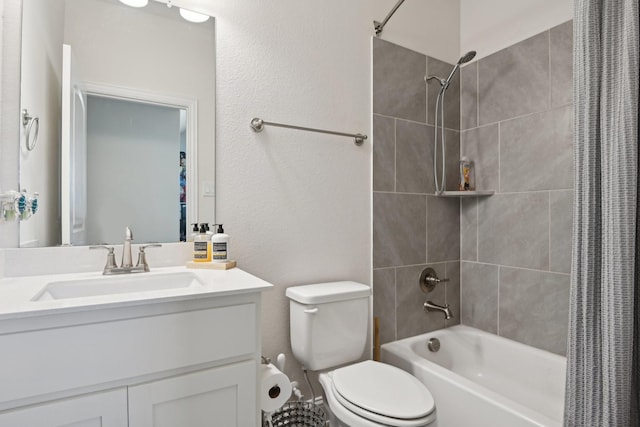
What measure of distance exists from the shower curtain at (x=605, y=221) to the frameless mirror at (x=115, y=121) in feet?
4.34

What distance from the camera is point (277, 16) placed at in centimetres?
158

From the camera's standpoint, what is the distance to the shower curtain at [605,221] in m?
0.94

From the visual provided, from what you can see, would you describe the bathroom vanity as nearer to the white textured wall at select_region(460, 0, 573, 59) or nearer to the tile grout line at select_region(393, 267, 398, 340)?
the tile grout line at select_region(393, 267, 398, 340)

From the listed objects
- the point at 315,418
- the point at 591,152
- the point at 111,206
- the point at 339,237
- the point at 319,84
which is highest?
the point at 319,84

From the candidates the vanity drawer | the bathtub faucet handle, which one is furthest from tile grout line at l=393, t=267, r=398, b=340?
the vanity drawer

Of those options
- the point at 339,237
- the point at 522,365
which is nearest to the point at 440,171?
the point at 339,237

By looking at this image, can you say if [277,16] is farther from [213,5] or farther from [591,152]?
[591,152]

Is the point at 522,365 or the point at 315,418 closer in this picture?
the point at 315,418

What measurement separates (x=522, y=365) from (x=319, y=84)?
1824 mm

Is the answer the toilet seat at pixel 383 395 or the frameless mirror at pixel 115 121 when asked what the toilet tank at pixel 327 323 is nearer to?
the toilet seat at pixel 383 395

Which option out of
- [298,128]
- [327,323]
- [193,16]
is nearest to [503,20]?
[298,128]

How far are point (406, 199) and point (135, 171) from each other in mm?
1402

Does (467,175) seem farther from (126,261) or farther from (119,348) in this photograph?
(119,348)

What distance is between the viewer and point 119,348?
84 cm
